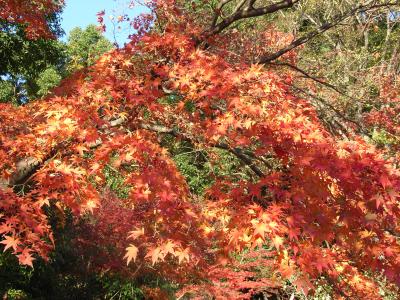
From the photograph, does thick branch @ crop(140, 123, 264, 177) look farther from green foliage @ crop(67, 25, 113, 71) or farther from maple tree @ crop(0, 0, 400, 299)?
green foliage @ crop(67, 25, 113, 71)

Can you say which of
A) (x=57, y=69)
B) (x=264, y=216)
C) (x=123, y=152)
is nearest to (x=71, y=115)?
(x=123, y=152)

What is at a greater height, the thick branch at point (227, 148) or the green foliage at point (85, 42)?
the green foliage at point (85, 42)

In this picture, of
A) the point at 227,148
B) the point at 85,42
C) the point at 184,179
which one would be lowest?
the point at 184,179

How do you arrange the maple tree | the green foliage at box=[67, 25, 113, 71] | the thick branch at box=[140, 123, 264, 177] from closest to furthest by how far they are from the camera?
the maple tree, the thick branch at box=[140, 123, 264, 177], the green foliage at box=[67, 25, 113, 71]

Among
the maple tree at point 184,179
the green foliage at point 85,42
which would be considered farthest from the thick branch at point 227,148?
the green foliage at point 85,42

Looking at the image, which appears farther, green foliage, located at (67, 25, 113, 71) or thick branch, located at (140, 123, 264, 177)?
green foliage, located at (67, 25, 113, 71)

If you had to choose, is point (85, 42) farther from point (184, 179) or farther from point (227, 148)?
point (184, 179)

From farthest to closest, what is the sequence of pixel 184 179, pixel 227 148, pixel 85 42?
pixel 85 42 → pixel 227 148 → pixel 184 179

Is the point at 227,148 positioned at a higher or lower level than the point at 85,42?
lower

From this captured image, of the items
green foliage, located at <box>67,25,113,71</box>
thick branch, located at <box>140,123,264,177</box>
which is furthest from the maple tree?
green foliage, located at <box>67,25,113,71</box>

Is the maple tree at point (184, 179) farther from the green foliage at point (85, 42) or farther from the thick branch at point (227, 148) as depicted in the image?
the green foliage at point (85, 42)

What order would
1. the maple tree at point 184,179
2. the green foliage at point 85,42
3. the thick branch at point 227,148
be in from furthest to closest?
the green foliage at point 85,42 → the thick branch at point 227,148 → the maple tree at point 184,179

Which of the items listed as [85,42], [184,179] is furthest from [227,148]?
[85,42]

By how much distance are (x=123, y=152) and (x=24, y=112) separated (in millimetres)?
2081
